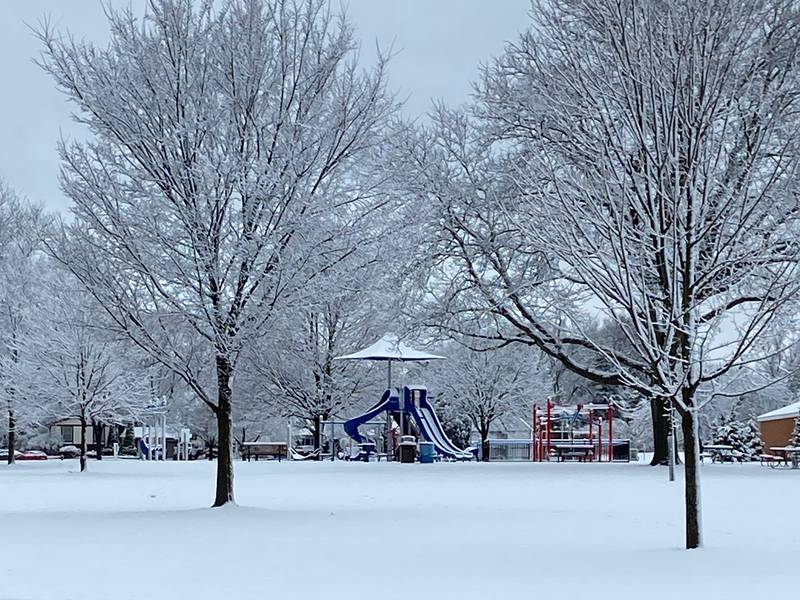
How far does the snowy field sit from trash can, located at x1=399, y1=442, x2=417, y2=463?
1009 centimetres

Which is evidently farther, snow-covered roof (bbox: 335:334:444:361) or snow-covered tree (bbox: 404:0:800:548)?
snow-covered roof (bbox: 335:334:444:361)

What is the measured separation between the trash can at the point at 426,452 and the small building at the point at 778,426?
12.3 m

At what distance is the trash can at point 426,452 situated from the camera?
28922 millimetres

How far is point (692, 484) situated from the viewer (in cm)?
874

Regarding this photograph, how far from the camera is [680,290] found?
360 inches

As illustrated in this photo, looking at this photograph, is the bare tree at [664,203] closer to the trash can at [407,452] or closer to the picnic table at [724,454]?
the trash can at [407,452]

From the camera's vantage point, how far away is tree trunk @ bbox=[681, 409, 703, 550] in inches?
342

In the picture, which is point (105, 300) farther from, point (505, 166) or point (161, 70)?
point (505, 166)

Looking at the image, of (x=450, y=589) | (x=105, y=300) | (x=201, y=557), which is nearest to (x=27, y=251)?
(x=105, y=300)

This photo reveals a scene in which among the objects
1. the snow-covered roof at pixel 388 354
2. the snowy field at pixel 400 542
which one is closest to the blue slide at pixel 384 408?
the snow-covered roof at pixel 388 354

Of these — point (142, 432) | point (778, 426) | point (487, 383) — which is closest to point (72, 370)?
point (487, 383)

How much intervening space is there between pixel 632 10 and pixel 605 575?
4.78m

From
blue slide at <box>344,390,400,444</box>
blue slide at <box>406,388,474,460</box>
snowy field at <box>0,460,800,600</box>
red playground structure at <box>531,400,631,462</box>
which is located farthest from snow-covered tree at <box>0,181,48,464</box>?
red playground structure at <box>531,400,631,462</box>

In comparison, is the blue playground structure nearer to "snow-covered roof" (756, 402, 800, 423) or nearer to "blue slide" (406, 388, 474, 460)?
"blue slide" (406, 388, 474, 460)
